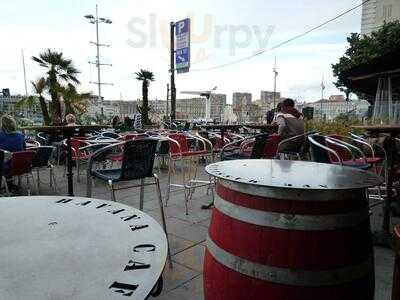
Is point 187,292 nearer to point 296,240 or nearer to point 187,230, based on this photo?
point 187,230

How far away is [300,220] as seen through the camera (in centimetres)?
127

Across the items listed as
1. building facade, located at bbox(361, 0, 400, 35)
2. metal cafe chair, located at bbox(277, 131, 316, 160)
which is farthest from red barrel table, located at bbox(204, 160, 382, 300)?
building facade, located at bbox(361, 0, 400, 35)

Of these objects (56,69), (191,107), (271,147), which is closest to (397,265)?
(271,147)

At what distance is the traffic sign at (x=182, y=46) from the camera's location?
16.2 m

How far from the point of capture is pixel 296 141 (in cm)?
512

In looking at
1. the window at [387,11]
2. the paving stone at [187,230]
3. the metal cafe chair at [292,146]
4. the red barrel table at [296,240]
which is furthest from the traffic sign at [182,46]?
the window at [387,11]

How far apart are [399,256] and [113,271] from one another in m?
0.92

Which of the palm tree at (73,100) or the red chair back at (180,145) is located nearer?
the red chair back at (180,145)

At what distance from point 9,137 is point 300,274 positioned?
496 cm

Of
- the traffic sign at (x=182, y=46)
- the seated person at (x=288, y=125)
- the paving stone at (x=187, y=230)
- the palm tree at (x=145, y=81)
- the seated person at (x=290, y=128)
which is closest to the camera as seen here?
the paving stone at (x=187, y=230)

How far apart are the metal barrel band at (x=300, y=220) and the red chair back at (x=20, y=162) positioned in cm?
391

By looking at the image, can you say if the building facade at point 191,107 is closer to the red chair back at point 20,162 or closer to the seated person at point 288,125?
the seated person at point 288,125

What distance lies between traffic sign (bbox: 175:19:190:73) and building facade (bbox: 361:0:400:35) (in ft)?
72.1

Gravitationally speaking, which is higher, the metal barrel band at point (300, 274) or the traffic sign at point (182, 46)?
the traffic sign at point (182, 46)
